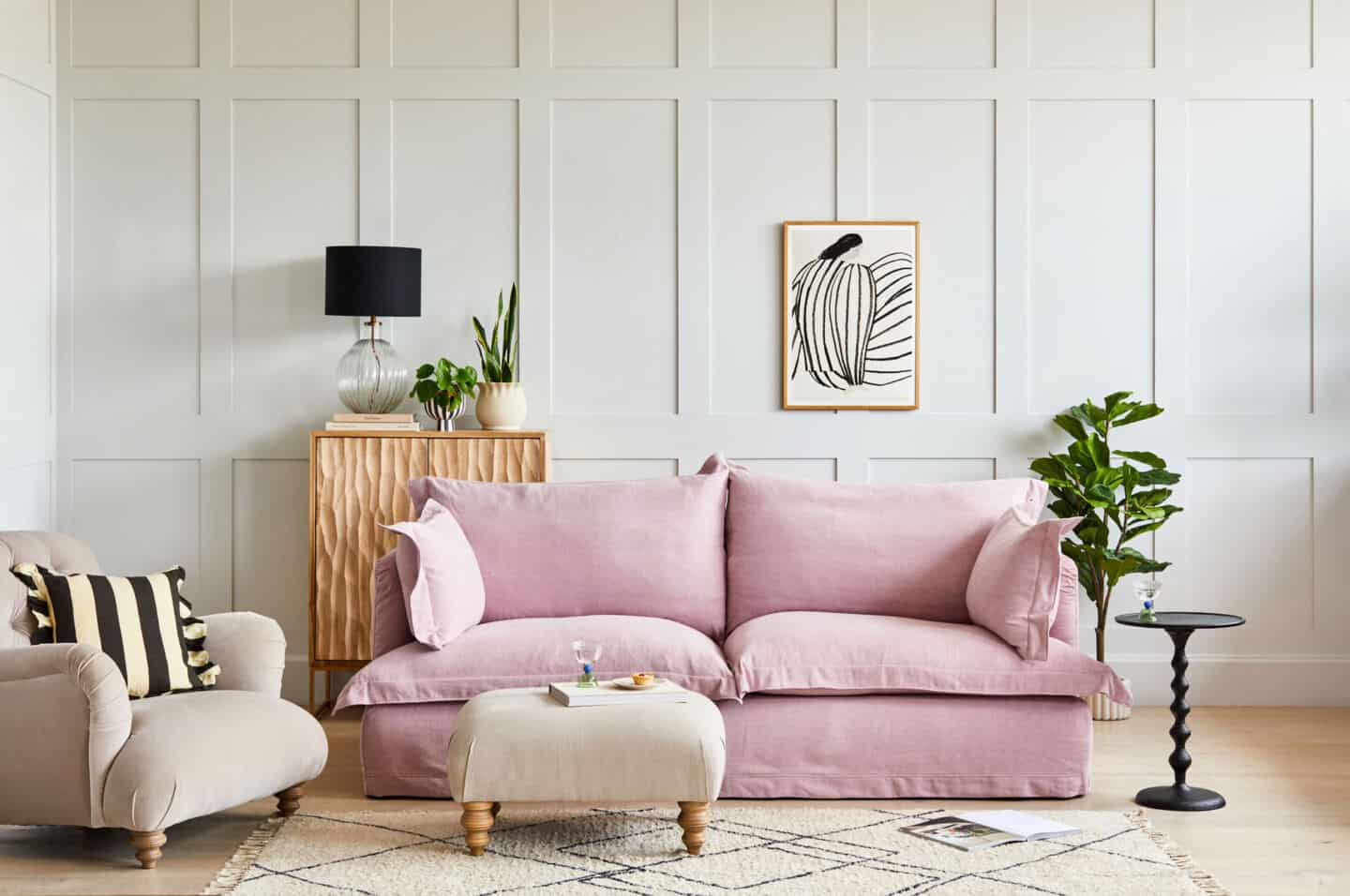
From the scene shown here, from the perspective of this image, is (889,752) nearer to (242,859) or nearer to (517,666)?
(517,666)

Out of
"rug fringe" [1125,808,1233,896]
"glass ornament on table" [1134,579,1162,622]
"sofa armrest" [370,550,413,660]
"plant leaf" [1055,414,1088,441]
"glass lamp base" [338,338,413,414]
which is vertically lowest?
"rug fringe" [1125,808,1233,896]

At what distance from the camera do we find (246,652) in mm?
3721

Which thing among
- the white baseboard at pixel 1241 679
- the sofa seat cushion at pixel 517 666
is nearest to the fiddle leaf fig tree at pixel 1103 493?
the white baseboard at pixel 1241 679

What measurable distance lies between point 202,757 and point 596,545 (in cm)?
145

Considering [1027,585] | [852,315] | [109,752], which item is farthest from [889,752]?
[109,752]

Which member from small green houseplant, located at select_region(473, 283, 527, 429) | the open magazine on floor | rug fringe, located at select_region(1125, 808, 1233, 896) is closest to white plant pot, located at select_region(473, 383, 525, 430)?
small green houseplant, located at select_region(473, 283, 527, 429)

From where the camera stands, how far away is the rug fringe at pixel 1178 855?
10.1 ft

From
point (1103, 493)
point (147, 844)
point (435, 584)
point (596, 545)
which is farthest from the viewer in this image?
point (1103, 493)

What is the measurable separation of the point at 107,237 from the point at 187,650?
7.12ft

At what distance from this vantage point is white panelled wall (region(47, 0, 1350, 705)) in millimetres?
5164

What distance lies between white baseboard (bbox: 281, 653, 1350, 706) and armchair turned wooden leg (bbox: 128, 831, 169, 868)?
6.54ft

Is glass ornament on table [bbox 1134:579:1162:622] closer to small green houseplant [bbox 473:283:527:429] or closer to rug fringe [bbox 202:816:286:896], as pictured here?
small green houseplant [bbox 473:283:527:429]

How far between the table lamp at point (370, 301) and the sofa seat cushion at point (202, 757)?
1614mm

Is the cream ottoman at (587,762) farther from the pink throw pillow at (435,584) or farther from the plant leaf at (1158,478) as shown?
the plant leaf at (1158,478)
